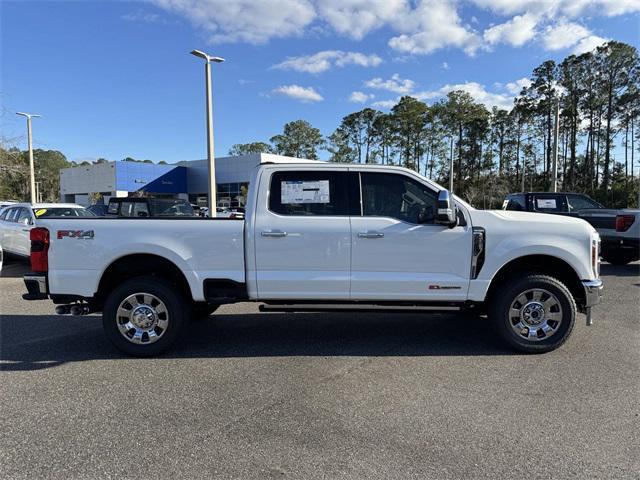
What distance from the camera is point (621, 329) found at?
6.03 m

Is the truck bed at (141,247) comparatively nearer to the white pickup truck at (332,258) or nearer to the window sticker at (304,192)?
the white pickup truck at (332,258)

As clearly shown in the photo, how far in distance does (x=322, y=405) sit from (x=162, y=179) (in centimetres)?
6097

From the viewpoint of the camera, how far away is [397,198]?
505cm

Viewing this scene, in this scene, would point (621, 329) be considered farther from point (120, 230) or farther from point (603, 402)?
point (120, 230)

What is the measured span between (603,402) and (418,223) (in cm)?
228

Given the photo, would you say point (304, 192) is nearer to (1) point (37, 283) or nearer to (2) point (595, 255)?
(1) point (37, 283)

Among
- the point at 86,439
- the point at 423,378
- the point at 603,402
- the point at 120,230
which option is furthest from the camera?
the point at 120,230

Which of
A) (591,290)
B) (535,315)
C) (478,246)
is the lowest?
(535,315)

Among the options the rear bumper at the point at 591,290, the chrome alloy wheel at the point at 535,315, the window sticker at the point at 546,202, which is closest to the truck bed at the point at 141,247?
the chrome alloy wheel at the point at 535,315

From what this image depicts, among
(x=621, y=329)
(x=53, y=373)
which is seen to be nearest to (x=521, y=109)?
(x=621, y=329)

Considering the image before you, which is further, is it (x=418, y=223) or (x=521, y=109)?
(x=521, y=109)

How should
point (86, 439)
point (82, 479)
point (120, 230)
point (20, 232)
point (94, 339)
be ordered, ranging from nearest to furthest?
point (82, 479) < point (86, 439) < point (120, 230) < point (94, 339) < point (20, 232)

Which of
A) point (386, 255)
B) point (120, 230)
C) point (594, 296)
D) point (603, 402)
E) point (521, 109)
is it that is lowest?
point (603, 402)

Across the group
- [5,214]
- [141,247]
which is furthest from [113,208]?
[141,247]
